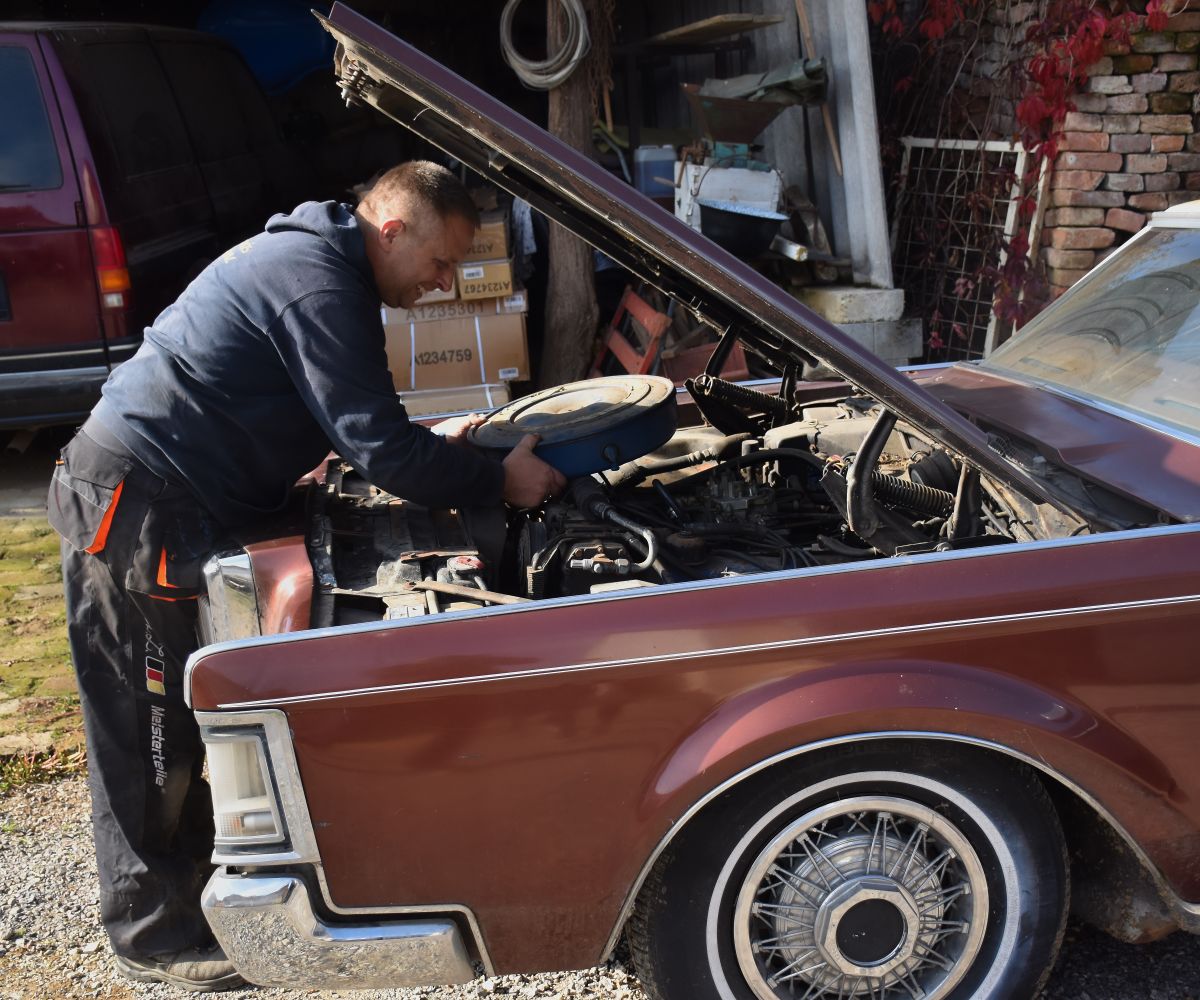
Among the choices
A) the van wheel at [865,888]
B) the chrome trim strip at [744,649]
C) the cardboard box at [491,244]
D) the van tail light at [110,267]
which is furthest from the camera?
the cardboard box at [491,244]

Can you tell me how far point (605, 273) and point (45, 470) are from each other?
147 inches

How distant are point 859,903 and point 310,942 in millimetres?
1072

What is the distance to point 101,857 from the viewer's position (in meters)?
2.69

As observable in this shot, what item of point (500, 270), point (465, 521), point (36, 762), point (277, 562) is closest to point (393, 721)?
point (277, 562)

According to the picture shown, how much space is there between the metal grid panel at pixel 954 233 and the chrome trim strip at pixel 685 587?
4.80 m

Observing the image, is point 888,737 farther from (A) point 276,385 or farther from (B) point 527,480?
(A) point 276,385

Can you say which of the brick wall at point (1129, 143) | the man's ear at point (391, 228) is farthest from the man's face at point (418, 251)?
the brick wall at point (1129, 143)

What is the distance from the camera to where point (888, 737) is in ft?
6.96

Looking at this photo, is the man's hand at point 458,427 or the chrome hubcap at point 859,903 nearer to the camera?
the chrome hubcap at point 859,903

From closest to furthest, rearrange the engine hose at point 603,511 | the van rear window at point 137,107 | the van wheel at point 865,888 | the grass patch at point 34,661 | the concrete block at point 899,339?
the van wheel at point 865,888, the engine hose at point 603,511, the grass patch at point 34,661, the van rear window at point 137,107, the concrete block at point 899,339

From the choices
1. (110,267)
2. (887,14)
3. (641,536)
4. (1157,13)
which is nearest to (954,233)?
(887,14)

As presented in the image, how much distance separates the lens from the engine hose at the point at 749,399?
350 centimetres

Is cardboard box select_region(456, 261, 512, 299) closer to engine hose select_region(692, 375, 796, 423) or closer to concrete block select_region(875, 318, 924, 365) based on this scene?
concrete block select_region(875, 318, 924, 365)

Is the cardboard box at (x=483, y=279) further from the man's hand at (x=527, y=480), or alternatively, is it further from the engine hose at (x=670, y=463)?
the man's hand at (x=527, y=480)
